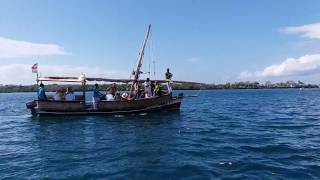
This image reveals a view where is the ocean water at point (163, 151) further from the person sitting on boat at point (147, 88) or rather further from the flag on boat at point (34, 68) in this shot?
the person sitting on boat at point (147, 88)

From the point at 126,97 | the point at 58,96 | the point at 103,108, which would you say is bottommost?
the point at 103,108

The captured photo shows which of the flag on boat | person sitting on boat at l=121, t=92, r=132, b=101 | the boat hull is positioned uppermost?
the flag on boat

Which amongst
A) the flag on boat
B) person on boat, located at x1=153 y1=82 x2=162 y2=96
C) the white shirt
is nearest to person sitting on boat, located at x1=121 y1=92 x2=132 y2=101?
person on boat, located at x1=153 y1=82 x2=162 y2=96

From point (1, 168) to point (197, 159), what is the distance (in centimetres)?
786

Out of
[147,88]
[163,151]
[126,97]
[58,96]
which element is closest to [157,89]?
[147,88]

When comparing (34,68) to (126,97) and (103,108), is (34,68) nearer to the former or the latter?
(103,108)

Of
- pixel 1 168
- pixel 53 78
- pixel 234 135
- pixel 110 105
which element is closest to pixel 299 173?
pixel 234 135

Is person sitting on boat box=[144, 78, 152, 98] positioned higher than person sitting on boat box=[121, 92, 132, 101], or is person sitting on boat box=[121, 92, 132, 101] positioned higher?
person sitting on boat box=[144, 78, 152, 98]

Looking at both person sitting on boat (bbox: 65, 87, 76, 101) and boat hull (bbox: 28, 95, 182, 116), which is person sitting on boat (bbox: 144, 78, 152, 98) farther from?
person sitting on boat (bbox: 65, 87, 76, 101)

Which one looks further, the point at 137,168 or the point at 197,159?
the point at 197,159

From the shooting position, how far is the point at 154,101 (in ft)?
124

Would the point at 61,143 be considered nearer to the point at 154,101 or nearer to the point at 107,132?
the point at 107,132

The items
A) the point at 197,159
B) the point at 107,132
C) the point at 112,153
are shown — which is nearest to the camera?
the point at 197,159

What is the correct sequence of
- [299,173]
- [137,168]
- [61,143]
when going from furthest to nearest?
[61,143], [137,168], [299,173]
